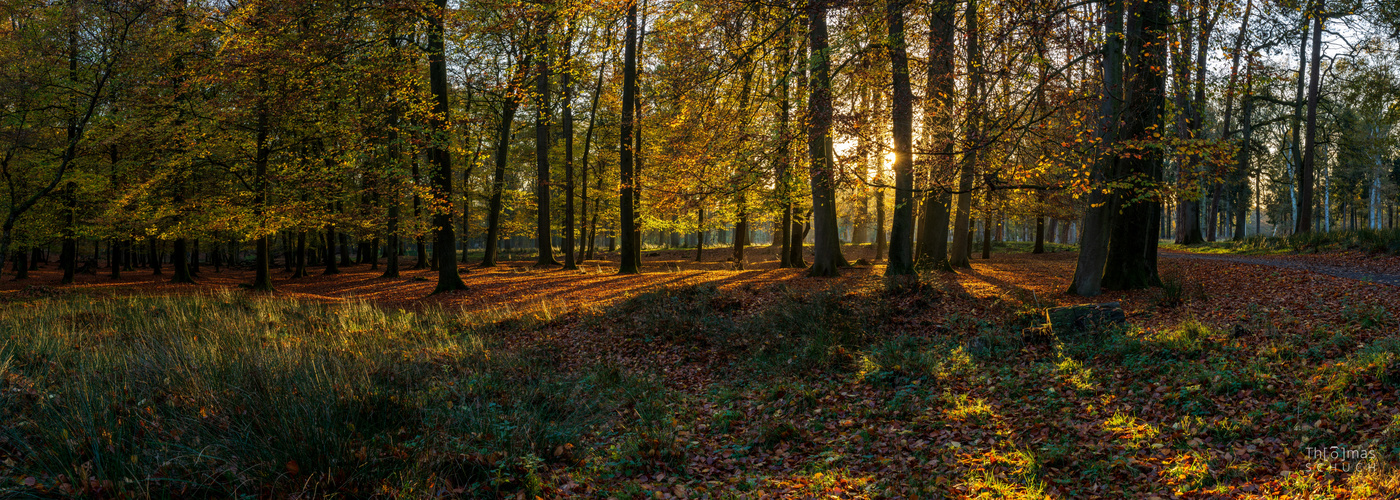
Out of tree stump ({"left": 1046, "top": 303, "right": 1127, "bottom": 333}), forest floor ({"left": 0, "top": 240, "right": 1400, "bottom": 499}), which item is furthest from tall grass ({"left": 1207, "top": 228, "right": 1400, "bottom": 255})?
tree stump ({"left": 1046, "top": 303, "right": 1127, "bottom": 333})

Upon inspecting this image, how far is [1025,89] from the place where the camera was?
338 inches

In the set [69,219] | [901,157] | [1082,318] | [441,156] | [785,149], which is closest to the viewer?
[1082,318]

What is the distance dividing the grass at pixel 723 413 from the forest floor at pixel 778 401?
3cm

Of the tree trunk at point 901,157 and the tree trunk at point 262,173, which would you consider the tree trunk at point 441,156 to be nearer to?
the tree trunk at point 262,173

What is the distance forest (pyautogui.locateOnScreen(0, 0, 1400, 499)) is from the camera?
191 inches

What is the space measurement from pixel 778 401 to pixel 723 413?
729 millimetres

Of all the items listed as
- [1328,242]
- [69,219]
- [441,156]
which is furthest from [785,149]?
[69,219]

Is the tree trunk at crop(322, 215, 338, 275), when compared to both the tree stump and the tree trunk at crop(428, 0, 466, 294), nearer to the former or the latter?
the tree trunk at crop(428, 0, 466, 294)

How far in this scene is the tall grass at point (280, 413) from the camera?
414cm

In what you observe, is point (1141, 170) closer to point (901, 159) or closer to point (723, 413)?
point (901, 159)

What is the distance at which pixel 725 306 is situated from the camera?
486 inches

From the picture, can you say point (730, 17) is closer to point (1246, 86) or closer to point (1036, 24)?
point (1036, 24)

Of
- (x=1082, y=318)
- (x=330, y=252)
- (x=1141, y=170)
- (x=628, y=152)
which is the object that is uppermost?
(x=628, y=152)

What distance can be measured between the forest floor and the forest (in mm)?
45
